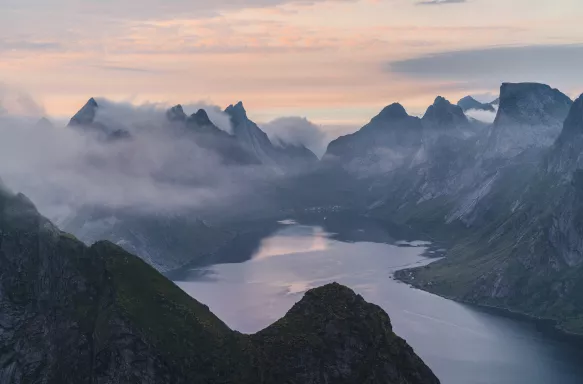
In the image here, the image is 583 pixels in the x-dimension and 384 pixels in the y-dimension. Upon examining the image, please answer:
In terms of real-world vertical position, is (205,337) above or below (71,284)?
below

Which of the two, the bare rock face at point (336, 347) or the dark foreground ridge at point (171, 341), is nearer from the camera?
the dark foreground ridge at point (171, 341)

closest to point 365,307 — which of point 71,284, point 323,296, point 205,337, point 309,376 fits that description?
point 323,296

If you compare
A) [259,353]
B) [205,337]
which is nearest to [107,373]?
[205,337]

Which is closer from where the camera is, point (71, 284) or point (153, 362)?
point (153, 362)

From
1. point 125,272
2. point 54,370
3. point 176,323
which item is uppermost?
point 125,272

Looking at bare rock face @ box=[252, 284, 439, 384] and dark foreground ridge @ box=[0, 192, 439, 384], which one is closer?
dark foreground ridge @ box=[0, 192, 439, 384]

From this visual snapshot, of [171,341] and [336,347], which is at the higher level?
[171,341]

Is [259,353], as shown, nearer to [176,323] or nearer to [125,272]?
[176,323]

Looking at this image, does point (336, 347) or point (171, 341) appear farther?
point (336, 347)
